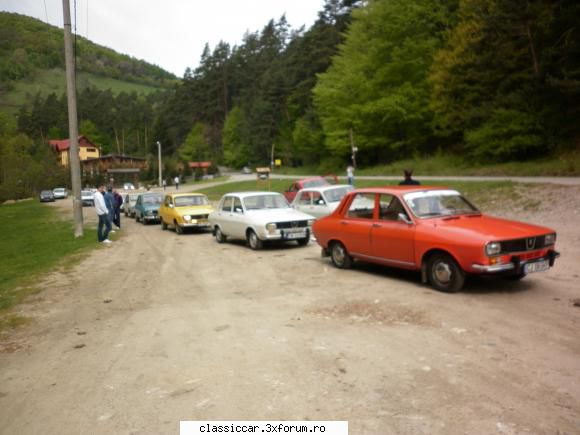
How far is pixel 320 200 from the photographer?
16438mm

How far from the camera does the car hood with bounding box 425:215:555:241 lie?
7.55 m

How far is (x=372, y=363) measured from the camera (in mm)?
5070

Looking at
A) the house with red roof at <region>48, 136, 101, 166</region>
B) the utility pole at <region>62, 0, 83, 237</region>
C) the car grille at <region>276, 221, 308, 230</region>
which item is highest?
the house with red roof at <region>48, 136, 101, 166</region>

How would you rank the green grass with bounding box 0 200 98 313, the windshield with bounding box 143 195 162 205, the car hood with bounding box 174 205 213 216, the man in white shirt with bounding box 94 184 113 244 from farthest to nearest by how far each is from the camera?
the windshield with bounding box 143 195 162 205 → the car hood with bounding box 174 205 213 216 → the man in white shirt with bounding box 94 184 113 244 → the green grass with bounding box 0 200 98 313

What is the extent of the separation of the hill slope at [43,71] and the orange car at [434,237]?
45.4 meters

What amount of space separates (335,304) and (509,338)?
2.59 m

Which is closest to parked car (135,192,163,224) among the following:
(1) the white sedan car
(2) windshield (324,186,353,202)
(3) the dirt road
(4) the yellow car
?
(4) the yellow car

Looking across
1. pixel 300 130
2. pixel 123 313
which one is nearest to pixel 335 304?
pixel 123 313

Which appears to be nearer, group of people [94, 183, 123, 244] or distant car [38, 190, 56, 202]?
group of people [94, 183, 123, 244]

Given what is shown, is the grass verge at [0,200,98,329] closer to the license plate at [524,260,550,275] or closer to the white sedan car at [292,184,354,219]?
the white sedan car at [292,184,354,219]

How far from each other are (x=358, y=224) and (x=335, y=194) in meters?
6.93

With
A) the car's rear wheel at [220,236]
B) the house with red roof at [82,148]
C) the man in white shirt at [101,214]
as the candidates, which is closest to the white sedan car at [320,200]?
the car's rear wheel at [220,236]

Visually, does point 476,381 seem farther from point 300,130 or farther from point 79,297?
point 300,130

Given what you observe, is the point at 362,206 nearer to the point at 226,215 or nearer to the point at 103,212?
the point at 226,215
